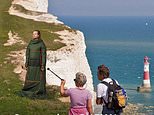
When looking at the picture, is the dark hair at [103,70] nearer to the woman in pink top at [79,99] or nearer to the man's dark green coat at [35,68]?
the woman in pink top at [79,99]

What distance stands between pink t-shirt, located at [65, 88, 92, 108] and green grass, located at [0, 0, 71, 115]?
545cm

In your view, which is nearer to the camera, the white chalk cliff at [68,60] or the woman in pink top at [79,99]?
the woman in pink top at [79,99]

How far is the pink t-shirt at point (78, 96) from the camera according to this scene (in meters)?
12.9

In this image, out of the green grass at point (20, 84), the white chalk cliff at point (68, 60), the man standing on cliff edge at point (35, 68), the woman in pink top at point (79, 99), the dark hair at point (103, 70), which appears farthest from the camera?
the white chalk cliff at point (68, 60)

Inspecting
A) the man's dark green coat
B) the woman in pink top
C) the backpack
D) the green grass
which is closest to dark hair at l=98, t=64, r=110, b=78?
the backpack

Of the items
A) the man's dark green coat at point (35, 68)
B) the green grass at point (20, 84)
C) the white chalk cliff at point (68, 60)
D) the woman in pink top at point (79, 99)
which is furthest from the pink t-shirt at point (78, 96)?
the white chalk cliff at point (68, 60)

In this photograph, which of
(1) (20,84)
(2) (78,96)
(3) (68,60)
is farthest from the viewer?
(3) (68,60)

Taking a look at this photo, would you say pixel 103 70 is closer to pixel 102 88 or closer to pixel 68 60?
pixel 102 88

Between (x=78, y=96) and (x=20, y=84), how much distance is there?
999 cm

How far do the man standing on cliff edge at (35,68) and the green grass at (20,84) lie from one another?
47 cm

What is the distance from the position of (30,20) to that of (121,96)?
24.0 m

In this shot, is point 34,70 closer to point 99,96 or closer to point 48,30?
point 99,96

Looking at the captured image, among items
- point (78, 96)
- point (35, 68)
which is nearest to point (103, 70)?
point (78, 96)

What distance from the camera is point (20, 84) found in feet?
74.1
